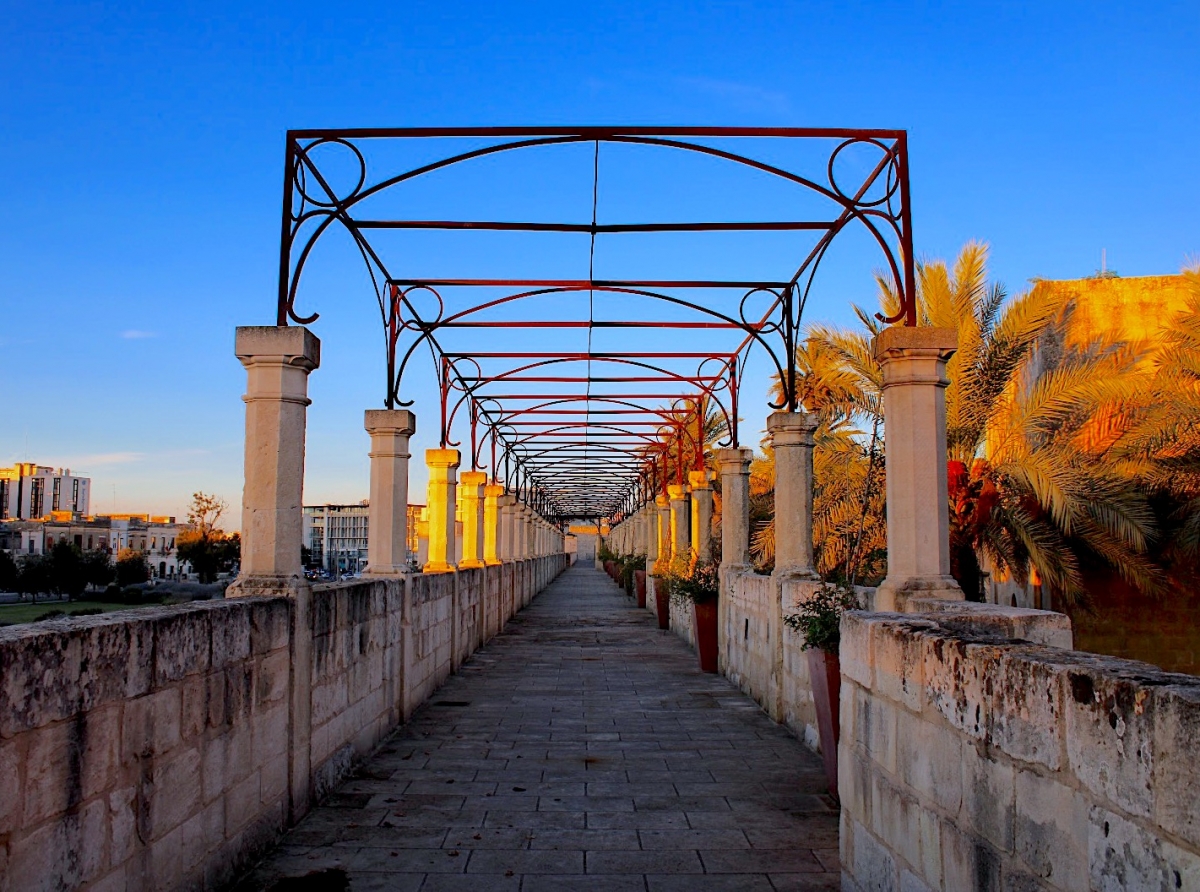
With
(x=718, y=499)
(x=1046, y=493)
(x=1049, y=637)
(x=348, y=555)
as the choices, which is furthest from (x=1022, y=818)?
(x=348, y=555)

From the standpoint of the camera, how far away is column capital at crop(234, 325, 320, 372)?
5.78m

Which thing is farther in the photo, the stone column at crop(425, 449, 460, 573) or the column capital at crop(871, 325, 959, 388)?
the stone column at crop(425, 449, 460, 573)

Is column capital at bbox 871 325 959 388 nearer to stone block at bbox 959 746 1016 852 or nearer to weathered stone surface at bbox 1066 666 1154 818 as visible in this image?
stone block at bbox 959 746 1016 852

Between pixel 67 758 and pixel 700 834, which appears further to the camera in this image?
pixel 700 834

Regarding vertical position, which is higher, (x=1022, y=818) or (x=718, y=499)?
(x=718, y=499)

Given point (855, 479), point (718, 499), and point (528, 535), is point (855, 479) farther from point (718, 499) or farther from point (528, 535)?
point (528, 535)

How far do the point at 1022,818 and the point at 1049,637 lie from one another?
155 centimetres

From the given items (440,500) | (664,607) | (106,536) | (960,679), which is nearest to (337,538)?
(106,536)

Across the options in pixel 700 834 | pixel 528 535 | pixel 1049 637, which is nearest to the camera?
pixel 1049 637

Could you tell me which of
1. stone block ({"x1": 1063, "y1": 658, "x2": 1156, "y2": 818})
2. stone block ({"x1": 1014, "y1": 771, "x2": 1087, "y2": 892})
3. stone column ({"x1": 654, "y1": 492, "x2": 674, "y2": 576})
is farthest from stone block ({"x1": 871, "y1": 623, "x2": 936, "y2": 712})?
stone column ({"x1": 654, "y1": 492, "x2": 674, "y2": 576})

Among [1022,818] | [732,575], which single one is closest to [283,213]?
[1022,818]

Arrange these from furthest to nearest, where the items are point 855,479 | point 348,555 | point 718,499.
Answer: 1. point 348,555
2. point 718,499
3. point 855,479

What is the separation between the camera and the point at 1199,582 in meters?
12.3

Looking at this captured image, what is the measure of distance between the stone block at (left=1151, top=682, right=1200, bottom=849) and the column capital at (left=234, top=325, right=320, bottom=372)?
4.86 metres
